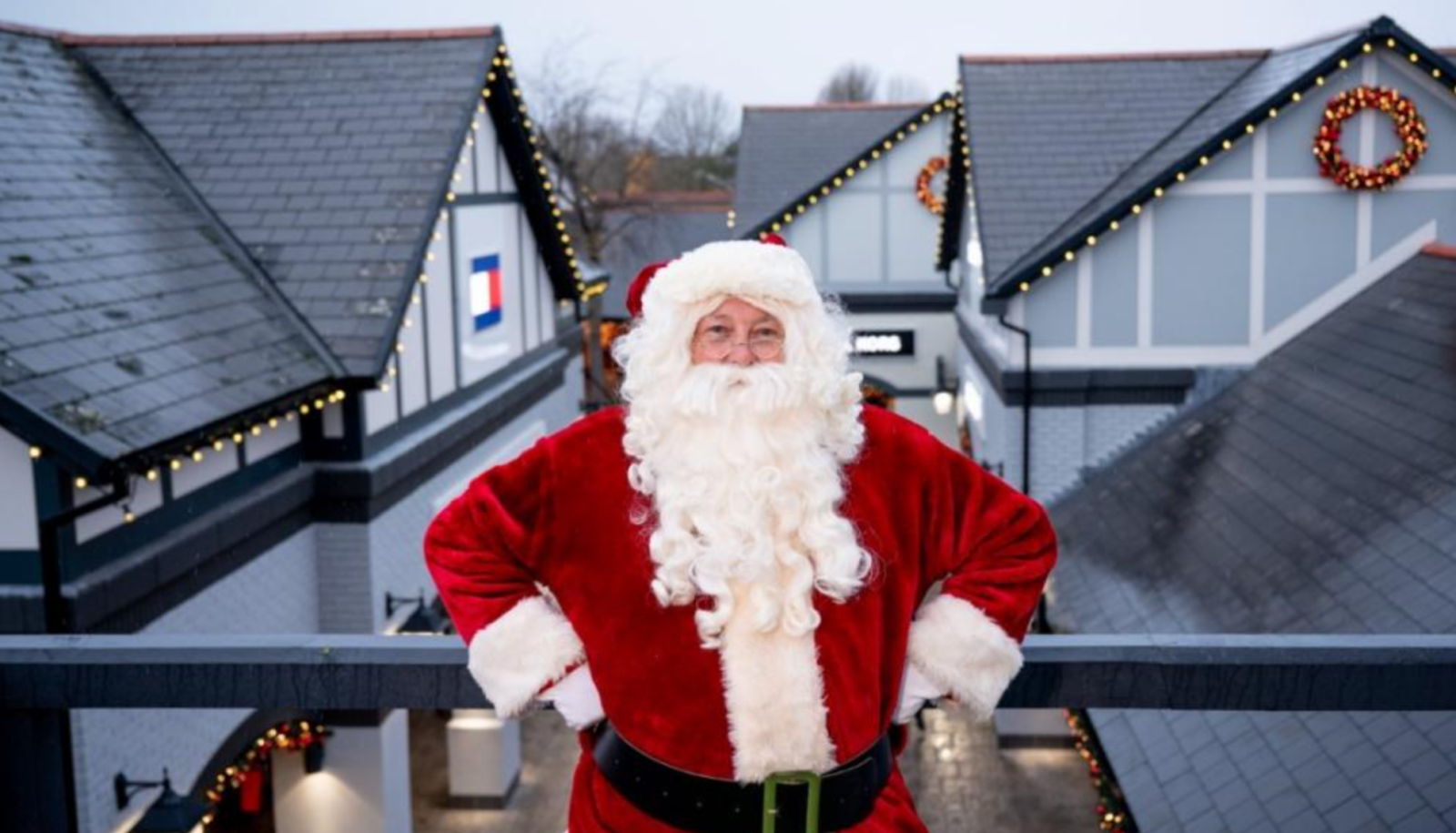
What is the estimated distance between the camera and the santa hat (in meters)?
2.71

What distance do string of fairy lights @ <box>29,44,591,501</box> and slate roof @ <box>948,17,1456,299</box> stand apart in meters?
4.71

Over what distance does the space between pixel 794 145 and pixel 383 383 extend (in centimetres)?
1601

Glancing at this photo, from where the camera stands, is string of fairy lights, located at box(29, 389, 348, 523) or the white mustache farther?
string of fairy lights, located at box(29, 389, 348, 523)

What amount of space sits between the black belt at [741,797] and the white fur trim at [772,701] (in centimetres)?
3

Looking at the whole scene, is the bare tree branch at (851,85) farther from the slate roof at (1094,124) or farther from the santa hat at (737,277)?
the santa hat at (737,277)

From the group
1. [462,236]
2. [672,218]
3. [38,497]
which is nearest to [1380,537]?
[38,497]

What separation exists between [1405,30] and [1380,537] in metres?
6.92

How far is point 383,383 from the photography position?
11.1 meters

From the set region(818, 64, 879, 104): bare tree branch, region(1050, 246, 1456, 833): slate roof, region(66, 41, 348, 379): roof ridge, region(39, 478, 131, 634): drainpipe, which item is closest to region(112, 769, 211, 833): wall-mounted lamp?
region(39, 478, 131, 634): drainpipe

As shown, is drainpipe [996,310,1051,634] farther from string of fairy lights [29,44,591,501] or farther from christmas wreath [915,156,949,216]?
christmas wreath [915,156,949,216]

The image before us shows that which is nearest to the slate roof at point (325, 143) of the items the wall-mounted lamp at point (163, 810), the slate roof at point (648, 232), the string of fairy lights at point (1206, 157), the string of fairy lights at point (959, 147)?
the wall-mounted lamp at point (163, 810)

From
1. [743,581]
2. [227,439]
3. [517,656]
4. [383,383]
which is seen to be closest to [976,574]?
[743,581]

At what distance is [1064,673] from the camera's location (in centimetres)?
252

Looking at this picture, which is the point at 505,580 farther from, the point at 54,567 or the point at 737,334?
the point at 54,567
